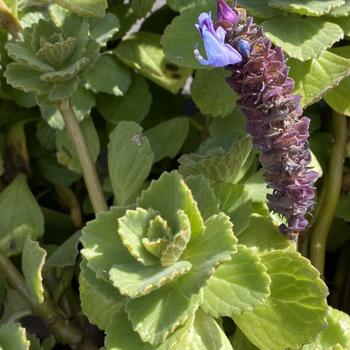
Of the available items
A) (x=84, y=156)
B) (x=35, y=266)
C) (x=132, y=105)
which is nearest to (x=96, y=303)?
(x=35, y=266)

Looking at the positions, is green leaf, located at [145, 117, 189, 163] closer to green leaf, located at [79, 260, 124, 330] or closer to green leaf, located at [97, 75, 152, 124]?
green leaf, located at [97, 75, 152, 124]

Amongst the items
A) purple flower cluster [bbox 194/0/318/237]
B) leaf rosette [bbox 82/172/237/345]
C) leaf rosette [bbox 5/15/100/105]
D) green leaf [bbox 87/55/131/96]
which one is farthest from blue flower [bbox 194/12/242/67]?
green leaf [bbox 87/55/131/96]

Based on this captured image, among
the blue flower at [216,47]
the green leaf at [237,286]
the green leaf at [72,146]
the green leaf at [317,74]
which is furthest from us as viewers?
the green leaf at [72,146]

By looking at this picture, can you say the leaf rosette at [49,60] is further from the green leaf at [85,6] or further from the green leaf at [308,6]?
the green leaf at [308,6]

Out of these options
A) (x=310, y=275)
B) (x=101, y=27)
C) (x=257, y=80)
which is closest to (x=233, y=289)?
(x=310, y=275)

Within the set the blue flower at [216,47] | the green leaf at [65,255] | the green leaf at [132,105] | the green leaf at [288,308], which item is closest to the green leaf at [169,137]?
the green leaf at [132,105]

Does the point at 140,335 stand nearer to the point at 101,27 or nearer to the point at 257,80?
the point at 257,80

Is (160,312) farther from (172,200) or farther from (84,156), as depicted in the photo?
(84,156)

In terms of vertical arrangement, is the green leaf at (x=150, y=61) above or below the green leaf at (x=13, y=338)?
above
